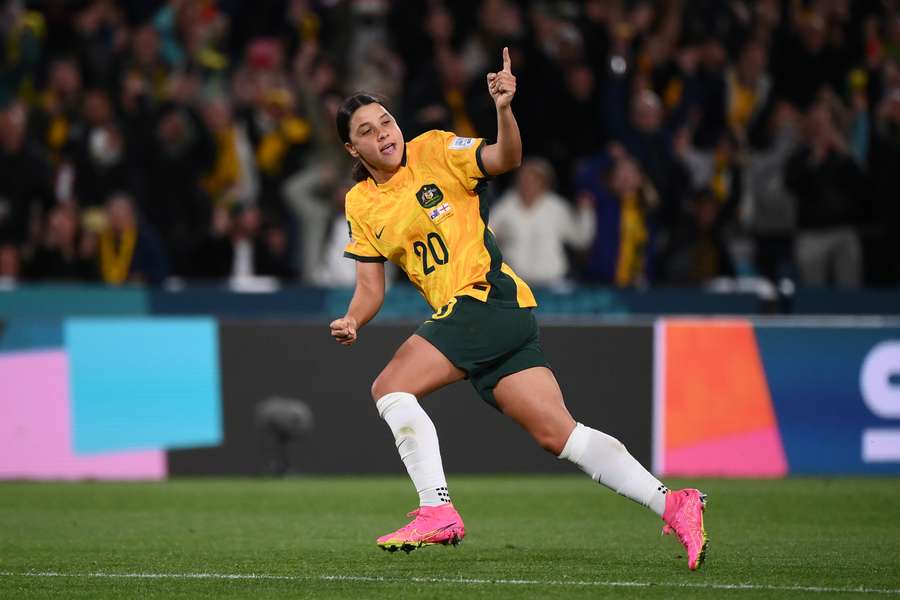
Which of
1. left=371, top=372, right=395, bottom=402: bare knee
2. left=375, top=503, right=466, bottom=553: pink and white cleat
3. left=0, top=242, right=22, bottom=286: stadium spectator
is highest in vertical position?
left=0, top=242, right=22, bottom=286: stadium spectator

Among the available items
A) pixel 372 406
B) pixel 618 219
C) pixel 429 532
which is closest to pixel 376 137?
pixel 429 532

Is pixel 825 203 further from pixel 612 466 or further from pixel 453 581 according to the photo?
pixel 453 581

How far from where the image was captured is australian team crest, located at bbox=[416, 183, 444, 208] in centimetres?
684

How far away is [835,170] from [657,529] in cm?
715

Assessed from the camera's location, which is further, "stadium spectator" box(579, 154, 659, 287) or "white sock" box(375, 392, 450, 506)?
"stadium spectator" box(579, 154, 659, 287)

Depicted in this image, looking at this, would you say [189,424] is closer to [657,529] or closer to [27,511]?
[27,511]

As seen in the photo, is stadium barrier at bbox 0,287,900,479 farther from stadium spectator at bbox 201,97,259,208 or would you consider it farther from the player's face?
the player's face

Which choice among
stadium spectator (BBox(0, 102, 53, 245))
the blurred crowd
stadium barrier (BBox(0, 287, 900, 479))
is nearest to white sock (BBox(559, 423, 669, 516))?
stadium barrier (BBox(0, 287, 900, 479))

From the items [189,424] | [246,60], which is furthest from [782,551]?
[246,60]

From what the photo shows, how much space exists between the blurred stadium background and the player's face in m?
5.00

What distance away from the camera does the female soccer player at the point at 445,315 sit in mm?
6676

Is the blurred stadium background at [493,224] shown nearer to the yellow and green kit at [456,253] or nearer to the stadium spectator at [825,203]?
the stadium spectator at [825,203]

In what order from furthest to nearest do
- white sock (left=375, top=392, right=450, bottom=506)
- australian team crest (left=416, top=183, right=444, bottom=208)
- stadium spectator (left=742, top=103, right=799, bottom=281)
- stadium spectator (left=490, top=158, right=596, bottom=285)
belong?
stadium spectator (left=742, top=103, right=799, bottom=281), stadium spectator (left=490, top=158, right=596, bottom=285), australian team crest (left=416, top=183, right=444, bottom=208), white sock (left=375, top=392, right=450, bottom=506)

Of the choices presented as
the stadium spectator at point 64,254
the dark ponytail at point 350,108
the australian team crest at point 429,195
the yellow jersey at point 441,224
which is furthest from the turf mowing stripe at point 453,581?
the stadium spectator at point 64,254
